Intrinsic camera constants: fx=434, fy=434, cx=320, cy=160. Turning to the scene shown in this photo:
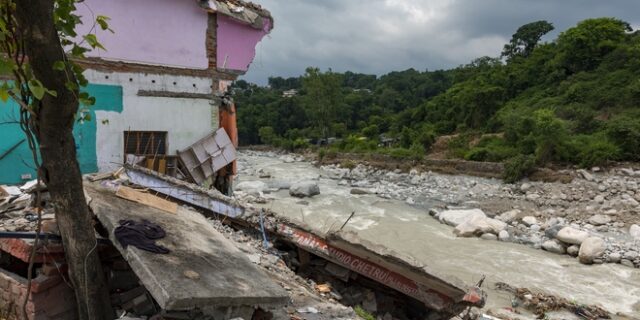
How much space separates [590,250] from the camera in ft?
33.4

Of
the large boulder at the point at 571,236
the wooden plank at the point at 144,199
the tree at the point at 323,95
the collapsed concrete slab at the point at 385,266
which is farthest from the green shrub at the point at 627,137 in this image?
the tree at the point at 323,95

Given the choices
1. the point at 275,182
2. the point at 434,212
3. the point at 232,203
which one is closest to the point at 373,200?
the point at 434,212

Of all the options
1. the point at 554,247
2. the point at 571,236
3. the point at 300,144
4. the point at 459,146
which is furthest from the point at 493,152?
the point at 300,144

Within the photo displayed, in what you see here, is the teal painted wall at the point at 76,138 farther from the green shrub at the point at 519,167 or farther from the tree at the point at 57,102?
the green shrub at the point at 519,167

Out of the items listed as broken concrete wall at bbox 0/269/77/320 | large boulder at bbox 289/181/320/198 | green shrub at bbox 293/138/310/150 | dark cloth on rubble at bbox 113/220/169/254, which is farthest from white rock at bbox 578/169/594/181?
green shrub at bbox 293/138/310/150

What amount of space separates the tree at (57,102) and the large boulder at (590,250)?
1049 cm

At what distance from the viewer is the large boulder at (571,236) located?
1095 centimetres

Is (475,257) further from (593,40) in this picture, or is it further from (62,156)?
(593,40)

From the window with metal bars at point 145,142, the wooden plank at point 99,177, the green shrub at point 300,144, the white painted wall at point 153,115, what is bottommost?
the green shrub at point 300,144

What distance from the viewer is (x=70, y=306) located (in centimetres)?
349

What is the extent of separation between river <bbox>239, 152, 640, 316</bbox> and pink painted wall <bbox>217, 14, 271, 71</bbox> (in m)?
3.45

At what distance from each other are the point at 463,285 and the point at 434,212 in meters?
10.8

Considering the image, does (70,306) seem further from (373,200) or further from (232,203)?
(373,200)

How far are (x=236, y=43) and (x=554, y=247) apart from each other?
9259mm
